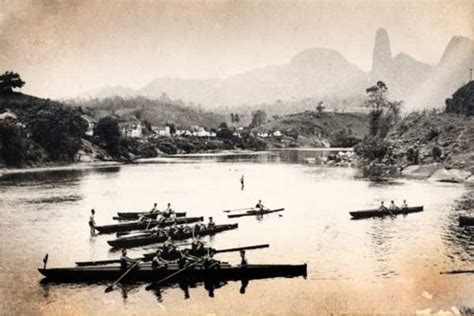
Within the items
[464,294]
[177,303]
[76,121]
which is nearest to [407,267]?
[464,294]

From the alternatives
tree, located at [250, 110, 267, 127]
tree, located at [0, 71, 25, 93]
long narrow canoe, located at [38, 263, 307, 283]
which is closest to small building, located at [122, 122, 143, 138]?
tree, located at [0, 71, 25, 93]

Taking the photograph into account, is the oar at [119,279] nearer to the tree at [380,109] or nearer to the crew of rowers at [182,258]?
the crew of rowers at [182,258]

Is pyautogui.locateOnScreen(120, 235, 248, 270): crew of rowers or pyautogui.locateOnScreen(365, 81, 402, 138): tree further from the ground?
pyautogui.locateOnScreen(365, 81, 402, 138): tree

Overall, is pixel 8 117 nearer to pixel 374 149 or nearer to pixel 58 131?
pixel 58 131

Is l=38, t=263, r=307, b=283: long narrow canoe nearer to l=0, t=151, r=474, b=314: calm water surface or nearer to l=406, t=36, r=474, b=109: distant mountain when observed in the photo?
l=0, t=151, r=474, b=314: calm water surface

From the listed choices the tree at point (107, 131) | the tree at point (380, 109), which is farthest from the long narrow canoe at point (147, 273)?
the tree at point (107, 131)

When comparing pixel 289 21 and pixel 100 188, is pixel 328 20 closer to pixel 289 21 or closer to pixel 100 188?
pixel 289 21
